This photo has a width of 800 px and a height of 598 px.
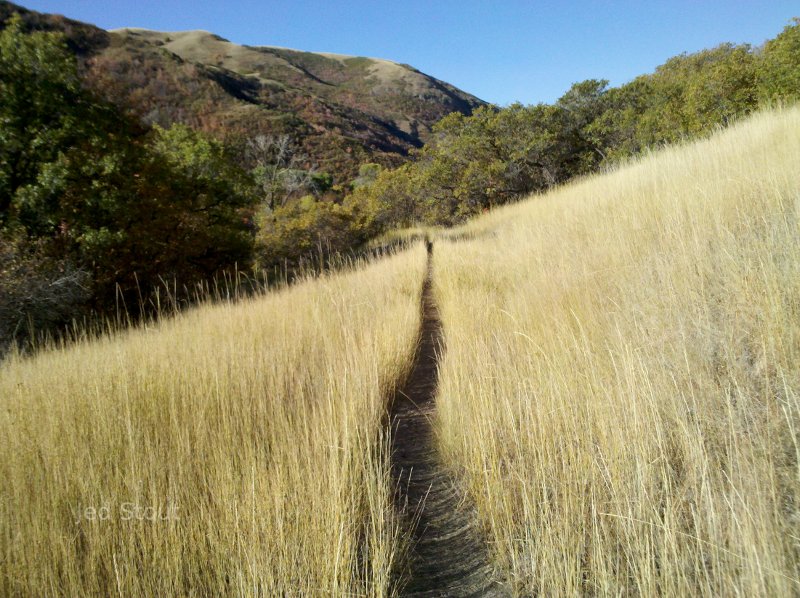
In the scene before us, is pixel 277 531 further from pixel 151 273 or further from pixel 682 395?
pixel 151 273

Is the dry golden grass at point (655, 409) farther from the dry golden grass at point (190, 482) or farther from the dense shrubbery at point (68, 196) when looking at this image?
the dense shrubbery at point (68, 196)

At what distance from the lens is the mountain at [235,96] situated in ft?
130

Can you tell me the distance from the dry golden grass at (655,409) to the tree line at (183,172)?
14.3 feet

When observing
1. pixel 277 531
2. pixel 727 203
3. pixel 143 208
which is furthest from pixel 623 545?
pixel 143 208

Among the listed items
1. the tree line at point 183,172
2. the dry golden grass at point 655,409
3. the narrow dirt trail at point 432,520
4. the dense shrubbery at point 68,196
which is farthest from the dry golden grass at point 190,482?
the dense shrubbery at point 68,196

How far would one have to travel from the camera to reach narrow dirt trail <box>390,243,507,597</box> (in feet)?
4.18

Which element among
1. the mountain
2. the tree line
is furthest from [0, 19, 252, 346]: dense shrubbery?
the mountain

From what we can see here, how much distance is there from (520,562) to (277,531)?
81 cm

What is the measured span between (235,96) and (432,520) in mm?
56472

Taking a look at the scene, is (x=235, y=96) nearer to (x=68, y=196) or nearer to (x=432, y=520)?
(x=68, y=196)

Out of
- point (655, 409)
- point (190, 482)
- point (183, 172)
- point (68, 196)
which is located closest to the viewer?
point (655, 409)

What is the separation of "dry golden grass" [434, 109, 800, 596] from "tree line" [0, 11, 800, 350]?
4349 millimetres

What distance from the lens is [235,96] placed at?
4669 cm

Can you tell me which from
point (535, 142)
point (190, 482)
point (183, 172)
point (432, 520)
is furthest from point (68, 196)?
point (535, 142)
